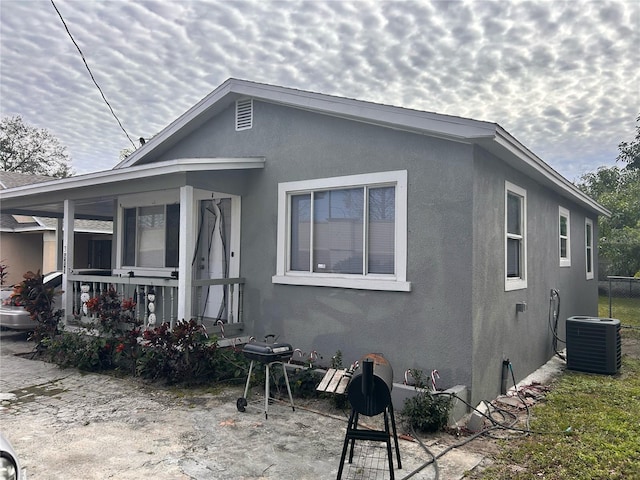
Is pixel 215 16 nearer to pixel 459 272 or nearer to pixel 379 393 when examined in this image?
pixel 459 272

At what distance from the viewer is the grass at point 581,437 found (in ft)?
11.9

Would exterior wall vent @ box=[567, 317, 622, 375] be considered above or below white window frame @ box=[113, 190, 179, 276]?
below

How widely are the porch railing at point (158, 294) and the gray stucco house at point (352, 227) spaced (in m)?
0.04

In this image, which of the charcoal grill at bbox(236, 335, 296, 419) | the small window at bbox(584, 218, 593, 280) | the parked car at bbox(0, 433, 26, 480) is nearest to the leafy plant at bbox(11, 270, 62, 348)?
the charcoal grill at bbox(236, 335, 296, 419)

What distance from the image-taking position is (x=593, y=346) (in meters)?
7.12

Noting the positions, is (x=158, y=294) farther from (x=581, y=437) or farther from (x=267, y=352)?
(x=581, y=437)

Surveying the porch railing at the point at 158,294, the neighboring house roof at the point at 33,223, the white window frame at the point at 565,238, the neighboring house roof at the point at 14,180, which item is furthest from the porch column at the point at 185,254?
the neighboring house roof at the point at 14,180

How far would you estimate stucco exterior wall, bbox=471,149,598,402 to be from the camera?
5113mm

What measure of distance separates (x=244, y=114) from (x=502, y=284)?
4.53 metres

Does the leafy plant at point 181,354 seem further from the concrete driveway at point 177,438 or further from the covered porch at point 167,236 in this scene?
the covered porch at point 167,236

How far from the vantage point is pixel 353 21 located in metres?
8.73

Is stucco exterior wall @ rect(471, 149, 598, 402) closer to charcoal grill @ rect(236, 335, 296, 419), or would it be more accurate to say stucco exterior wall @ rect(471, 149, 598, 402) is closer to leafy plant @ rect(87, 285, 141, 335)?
charcoal grill @ rect(236, 335, 296, 419)

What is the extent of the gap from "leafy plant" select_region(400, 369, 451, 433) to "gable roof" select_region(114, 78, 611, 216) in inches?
105

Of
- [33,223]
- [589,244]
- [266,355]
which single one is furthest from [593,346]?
[33,223]
